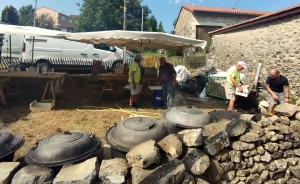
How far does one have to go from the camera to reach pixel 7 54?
33.9 feet

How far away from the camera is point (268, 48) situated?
8500 mm

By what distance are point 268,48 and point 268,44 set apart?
0.17m

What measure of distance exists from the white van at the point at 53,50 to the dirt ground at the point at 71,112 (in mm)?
2470

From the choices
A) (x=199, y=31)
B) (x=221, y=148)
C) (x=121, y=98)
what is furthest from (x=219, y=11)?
(x=221, y=148)

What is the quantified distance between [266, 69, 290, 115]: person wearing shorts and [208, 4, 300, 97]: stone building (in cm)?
276

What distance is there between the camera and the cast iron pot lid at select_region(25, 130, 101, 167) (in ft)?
7.64

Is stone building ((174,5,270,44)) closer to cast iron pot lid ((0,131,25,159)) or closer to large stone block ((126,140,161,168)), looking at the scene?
large stone block ((126,140,161,168))

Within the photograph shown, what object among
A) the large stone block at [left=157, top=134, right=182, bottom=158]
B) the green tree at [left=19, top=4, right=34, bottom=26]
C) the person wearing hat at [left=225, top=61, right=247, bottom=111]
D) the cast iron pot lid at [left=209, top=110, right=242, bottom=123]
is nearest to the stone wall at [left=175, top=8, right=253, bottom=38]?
the person wearing hat at [left=225, top=61, right=247, bottom=111]

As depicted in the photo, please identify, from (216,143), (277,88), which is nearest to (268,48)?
(277,88)

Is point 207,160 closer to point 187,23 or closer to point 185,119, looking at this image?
point 185,119

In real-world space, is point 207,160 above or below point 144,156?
below

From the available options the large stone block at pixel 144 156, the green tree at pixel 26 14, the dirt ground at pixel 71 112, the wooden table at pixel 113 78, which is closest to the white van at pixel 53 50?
the dirt ground at pixel 71 112

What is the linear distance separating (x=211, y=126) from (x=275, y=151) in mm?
1267

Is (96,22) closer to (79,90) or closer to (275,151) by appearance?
(79,90)
